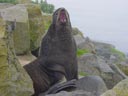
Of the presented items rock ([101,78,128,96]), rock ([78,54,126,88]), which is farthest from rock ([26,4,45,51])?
rock ([101,78,128,96])

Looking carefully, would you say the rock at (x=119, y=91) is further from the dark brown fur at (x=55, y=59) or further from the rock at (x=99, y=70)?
the rock at (x=99, y=70)

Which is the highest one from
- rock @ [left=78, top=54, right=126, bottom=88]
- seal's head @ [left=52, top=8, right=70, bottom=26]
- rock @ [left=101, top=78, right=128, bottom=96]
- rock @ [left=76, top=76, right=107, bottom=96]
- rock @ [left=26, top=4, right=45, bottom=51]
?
seal's head @ [left=52, top=8, right=70, bottom=26]

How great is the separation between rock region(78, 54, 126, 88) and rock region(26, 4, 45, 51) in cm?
141

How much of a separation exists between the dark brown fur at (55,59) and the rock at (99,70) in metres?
2.32

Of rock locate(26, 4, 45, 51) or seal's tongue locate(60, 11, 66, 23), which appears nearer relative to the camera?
seal's tongue locate(60, 11, 66, 23)

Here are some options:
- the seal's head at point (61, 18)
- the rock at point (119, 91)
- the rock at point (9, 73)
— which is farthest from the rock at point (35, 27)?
the rock at point (119, 91)

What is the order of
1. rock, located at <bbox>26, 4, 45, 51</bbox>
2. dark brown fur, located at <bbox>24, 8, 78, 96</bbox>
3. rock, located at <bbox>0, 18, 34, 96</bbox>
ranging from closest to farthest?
rock, located at <bbox>0, 18, 34, 96</bbox>
dark brown fur, located at <bbox>24, 8, 78, 96</bbox>
rock, located at <bbox>26, 4, 45, 51</bbox>

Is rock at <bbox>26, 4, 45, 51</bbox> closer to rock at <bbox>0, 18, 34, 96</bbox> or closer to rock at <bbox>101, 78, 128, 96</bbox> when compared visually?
rock at <bbox>0, 18, 34, 96</bbox>

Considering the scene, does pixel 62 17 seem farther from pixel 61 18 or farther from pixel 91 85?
pixel 91 85

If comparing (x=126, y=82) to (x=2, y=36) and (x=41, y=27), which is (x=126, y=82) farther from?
(x=41, y=27)

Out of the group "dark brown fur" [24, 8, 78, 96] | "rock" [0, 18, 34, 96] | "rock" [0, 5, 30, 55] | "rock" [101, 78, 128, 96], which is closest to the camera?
"rock" [101, 78, 128, 96]

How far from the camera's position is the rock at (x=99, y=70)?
14.4 m

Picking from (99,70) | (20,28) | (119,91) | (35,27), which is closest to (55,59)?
(20,28)

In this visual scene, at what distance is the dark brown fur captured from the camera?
11.9 metres
